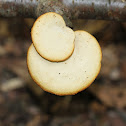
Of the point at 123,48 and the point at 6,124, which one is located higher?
the point at 123,48

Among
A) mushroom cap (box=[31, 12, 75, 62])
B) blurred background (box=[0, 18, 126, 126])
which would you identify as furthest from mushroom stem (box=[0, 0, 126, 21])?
blurred background (box=[0, 18, 126, 126])

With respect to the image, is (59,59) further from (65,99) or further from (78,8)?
(65,99)

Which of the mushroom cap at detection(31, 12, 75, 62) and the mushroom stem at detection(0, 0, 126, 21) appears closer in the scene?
the mushroom cap at detection(31, 12, 75, 62)

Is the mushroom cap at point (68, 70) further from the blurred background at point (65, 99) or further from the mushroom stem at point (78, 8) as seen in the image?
the blurred background at point (65, 99)

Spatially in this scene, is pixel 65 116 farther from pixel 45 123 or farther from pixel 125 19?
pixel 125 19

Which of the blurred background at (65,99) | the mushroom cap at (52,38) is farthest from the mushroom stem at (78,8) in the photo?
the blurred background at (65,99)

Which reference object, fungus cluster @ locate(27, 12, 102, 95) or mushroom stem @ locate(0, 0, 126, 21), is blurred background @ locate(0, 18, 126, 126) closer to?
mushroom stem @ locate(0, 0, 126, 21)

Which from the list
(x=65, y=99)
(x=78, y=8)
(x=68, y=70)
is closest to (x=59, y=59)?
(x=68, y=70)

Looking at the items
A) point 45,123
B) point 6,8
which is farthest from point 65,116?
point 6,8
